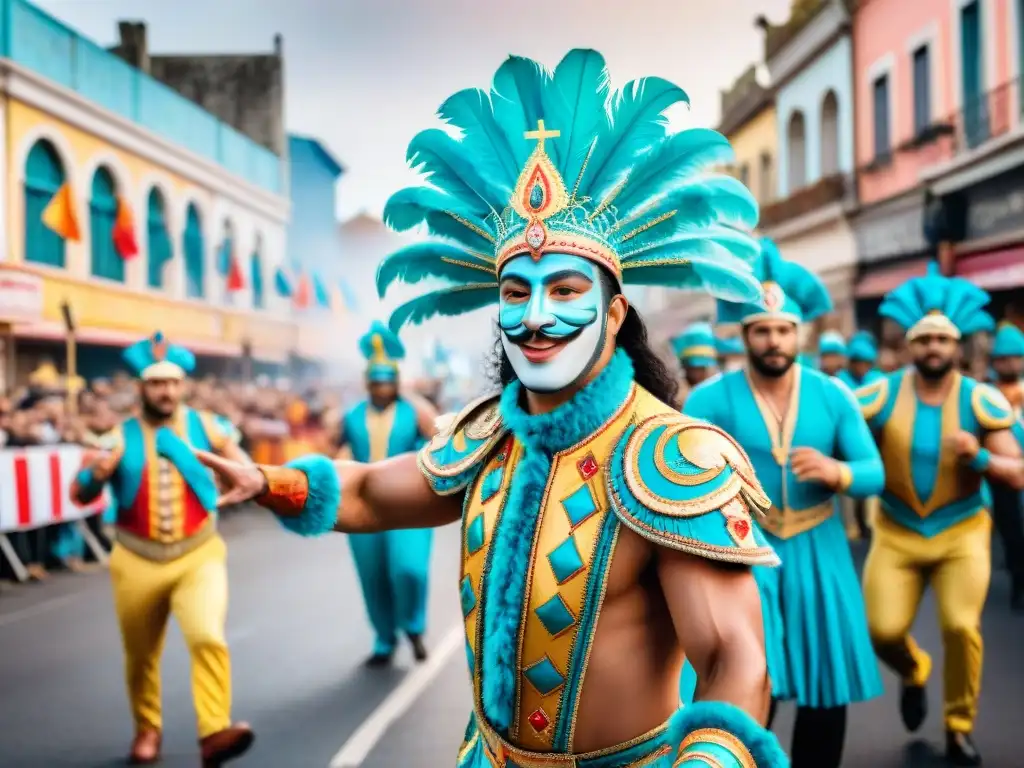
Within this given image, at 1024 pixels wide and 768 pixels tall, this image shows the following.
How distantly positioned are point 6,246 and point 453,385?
896 cm

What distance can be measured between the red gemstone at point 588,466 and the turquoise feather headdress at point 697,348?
Answer: 23.4 feet

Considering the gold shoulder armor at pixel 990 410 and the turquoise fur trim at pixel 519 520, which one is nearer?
the turquoise fur trim at pixel 519 520

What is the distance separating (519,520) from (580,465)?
0.62 ft

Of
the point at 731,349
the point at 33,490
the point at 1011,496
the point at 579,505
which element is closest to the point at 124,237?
the point at 33,490

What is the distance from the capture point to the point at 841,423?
528 centimetres

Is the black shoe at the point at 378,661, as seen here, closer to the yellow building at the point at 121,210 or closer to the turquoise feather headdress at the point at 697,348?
the turquoise feather headdress at the point at 697,348

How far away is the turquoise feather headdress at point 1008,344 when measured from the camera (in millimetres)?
10492

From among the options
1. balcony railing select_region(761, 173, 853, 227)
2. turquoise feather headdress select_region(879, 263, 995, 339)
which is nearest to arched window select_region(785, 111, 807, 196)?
balcony railing select_region(761, 173, 853, 227)

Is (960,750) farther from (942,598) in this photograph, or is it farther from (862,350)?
(862,350)

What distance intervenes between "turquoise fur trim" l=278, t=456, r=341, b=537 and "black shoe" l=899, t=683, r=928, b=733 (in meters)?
4.16

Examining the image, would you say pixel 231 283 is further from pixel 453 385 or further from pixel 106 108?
pixel 453 385

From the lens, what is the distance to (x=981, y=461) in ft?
19.7

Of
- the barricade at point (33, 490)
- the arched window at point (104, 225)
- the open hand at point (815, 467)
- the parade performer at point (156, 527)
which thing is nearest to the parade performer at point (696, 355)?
the parade performer at point (156, 527)

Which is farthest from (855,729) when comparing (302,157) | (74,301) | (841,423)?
(302,157)
